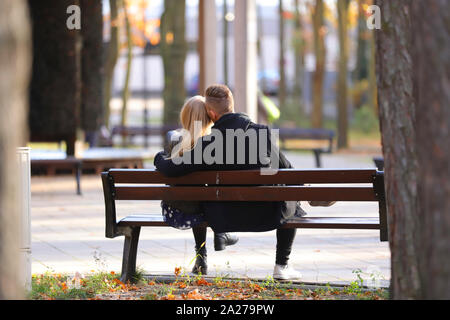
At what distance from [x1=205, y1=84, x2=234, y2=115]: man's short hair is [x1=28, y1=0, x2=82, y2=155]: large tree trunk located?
31.2 feet

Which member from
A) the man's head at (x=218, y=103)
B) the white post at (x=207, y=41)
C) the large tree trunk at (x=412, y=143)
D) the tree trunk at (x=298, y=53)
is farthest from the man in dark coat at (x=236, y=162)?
the tree trunk at (x=298, y=53)

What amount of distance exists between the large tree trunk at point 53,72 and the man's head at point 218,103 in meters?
9.52

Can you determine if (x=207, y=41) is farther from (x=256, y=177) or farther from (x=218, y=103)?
(x=256, y=177)

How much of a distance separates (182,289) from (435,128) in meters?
2.76

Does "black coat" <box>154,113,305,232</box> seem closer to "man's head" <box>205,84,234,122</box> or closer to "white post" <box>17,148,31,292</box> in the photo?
"man's head" <box>205,84,234,122</box>

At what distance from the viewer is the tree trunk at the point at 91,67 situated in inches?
668

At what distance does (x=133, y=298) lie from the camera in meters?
6.12

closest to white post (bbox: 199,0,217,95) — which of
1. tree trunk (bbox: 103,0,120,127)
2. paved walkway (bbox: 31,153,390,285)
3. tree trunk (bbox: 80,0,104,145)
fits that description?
tree trunk (bbox: 80,0,104,145)

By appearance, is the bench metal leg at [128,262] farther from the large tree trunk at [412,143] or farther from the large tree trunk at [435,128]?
the large tree trunk at [435,128]

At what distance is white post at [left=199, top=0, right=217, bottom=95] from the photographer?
15906 mm

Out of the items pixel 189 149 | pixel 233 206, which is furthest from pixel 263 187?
pixel 189 149

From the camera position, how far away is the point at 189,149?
22.7 feet

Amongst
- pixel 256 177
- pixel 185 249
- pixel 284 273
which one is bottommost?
pixel 185 249
